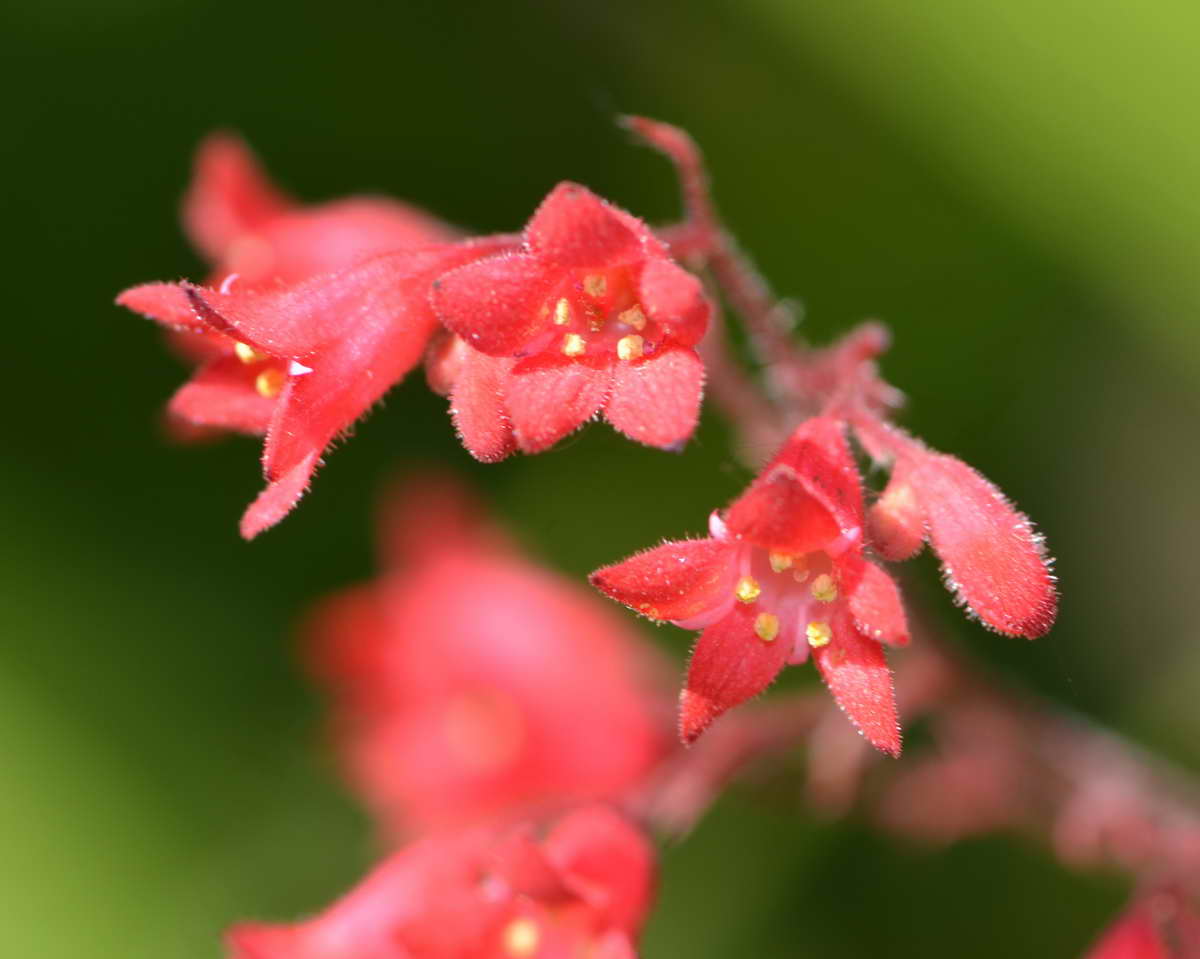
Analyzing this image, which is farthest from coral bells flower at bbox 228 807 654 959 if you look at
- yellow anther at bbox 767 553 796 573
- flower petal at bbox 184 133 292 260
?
flower petal at bbox 184 133 292 260

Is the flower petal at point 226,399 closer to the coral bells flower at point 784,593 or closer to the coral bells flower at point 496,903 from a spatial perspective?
the coral bells flower at point 784,593

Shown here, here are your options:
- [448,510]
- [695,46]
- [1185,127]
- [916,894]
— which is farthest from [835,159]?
[916,894]

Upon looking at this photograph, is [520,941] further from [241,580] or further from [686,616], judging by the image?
[241,580]

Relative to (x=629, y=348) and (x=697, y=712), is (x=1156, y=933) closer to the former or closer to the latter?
(x=697, y=712)

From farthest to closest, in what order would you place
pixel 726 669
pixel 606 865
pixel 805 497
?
pixel 606 865
pixel 726 669
pixel 805 497

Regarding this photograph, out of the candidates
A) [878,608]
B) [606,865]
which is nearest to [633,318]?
[878,608]

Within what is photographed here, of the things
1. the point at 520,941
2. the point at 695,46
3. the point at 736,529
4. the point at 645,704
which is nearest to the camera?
the point at 736,529
